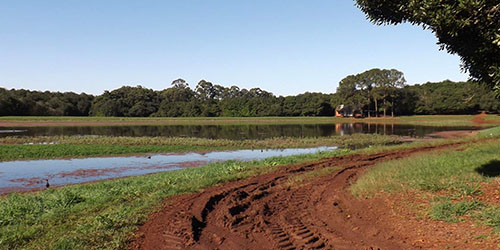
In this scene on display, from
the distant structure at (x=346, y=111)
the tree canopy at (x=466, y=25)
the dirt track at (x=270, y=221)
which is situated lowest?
the dirt track at (x=270, y=221)

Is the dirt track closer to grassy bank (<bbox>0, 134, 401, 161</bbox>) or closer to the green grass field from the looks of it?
the green grass field

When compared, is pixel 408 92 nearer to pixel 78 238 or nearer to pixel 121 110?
pixel 121 110

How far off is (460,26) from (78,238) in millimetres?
10188

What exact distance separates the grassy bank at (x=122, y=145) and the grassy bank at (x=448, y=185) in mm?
25453

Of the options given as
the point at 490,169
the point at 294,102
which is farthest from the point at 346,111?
the point at 490,169

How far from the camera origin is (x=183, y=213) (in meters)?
10.1

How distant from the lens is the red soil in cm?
760

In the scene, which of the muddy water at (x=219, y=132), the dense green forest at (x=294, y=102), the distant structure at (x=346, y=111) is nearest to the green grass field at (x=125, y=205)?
the muddy water at (x=219, y=132)

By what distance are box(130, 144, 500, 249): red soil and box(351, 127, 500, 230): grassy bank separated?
57 centimetres

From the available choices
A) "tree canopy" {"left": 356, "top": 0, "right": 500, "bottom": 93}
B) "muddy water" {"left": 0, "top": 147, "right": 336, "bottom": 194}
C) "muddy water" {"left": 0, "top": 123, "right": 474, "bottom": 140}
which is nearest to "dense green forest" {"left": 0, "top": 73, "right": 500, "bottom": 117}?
"muddy water" {"left": 0, "top": 123, "right": 474, "bottom": 140}

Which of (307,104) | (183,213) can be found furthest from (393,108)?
(183,213)

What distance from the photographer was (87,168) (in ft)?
87.4

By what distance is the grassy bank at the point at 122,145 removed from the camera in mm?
32953

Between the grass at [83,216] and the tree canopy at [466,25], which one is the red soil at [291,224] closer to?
the grass at [83,216]
